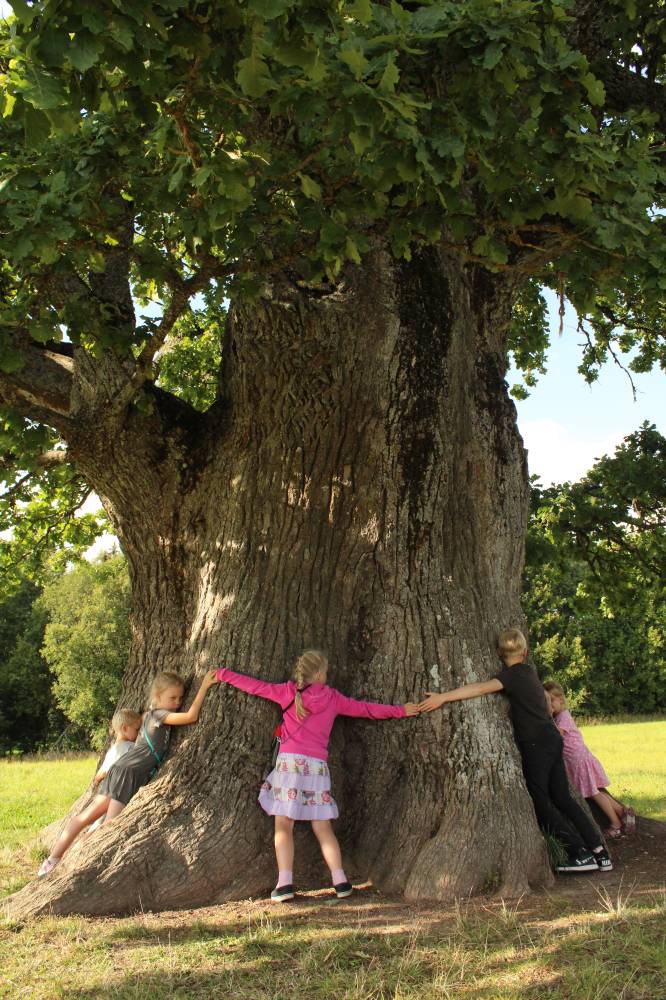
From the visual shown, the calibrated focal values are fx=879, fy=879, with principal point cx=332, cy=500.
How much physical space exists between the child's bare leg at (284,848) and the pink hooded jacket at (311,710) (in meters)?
0.48

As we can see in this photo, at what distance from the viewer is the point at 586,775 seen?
25.5 feet

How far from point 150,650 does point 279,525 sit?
168 centimetres

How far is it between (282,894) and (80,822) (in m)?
1.87

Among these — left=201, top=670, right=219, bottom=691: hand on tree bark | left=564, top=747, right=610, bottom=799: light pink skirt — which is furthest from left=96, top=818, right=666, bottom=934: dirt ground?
left=201, top=670, right=219, bottom=691: hand on tree bark

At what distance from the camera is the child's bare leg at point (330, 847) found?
588 cm

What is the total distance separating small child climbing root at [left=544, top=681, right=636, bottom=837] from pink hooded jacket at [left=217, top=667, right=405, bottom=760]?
2173 millimetres


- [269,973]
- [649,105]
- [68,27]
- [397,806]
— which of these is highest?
[649,105]

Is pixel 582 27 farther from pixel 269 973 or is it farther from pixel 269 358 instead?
pixel 269 973

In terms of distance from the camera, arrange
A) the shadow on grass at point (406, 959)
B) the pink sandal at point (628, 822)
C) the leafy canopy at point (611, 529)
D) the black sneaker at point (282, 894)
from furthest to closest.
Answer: the leafy canopy at point (611, 529) → the pink sandal at point (628, 822) → the black sneaker at point (282, 894) → the shadow on grass at point (406, 959)

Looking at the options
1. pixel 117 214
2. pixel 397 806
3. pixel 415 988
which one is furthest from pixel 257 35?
pixel 397 806

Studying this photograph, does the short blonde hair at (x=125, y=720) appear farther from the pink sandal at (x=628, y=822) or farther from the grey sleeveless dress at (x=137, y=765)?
the pink sandal at (x=628, y=822)

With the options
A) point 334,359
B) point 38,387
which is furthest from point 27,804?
point 334,359

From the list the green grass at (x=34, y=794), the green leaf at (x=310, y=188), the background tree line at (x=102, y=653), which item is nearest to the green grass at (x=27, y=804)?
the green grass at (x=34, y=794)

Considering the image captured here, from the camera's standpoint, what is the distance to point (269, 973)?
14.8ft
